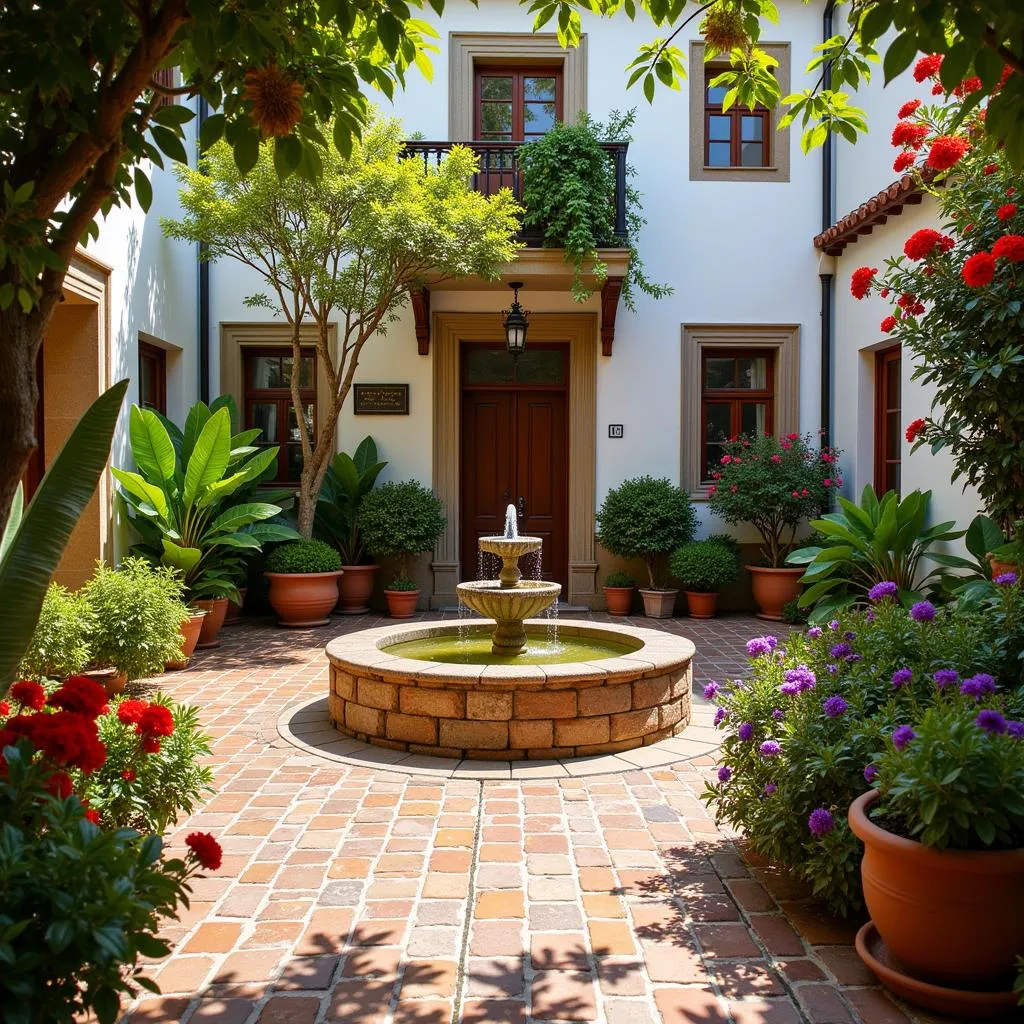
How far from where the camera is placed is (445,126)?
10.5 metres

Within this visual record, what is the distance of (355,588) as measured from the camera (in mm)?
10117

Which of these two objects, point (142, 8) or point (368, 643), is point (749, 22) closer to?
point (142, 8)

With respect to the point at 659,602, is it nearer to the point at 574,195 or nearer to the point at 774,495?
the point at 774,495

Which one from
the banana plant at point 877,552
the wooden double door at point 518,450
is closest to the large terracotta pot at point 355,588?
the wooden double door at point 518,450

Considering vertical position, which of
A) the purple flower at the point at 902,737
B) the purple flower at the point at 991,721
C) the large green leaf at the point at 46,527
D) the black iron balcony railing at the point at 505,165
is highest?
the black iron balcony railing at the point at 505,165

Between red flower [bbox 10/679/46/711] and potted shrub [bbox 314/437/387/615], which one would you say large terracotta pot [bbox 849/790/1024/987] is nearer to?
red flower [bbox 10/679/46/711]

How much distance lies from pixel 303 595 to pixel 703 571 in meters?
4.23

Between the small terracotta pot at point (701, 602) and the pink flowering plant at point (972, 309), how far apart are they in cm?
411

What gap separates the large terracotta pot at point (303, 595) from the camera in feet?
29.8

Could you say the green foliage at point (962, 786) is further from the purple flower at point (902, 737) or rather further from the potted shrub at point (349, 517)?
the potted shrub at point (349, 517)

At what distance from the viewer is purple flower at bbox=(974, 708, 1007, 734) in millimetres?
2387

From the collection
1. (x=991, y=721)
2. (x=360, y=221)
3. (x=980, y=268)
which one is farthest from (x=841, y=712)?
(x=360, y=221)

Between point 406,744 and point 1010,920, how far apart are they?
10.6ft

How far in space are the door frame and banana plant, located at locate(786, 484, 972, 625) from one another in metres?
3.23
